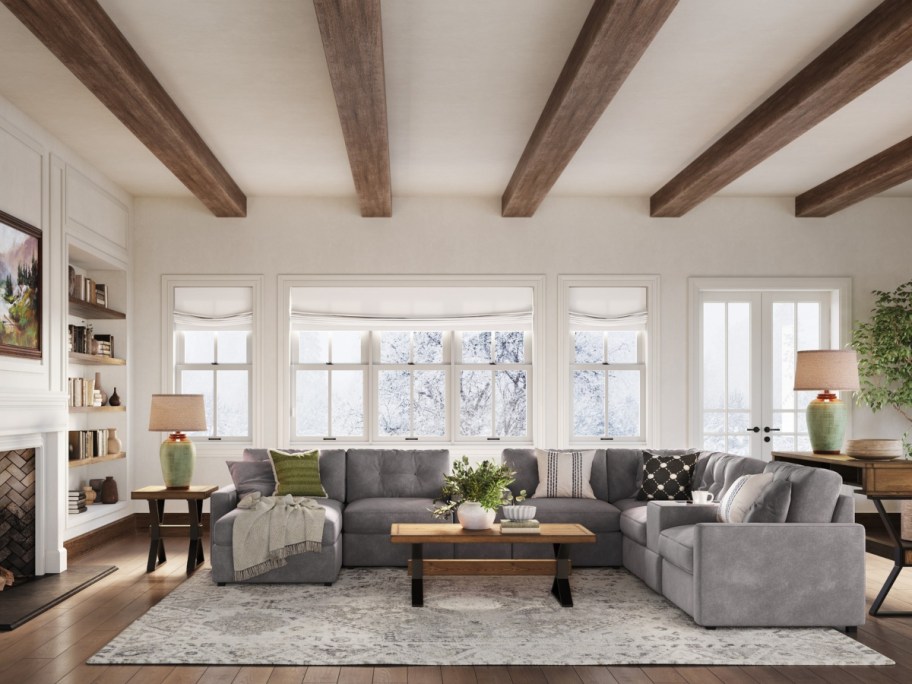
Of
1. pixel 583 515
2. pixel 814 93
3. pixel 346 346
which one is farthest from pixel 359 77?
pixel 346 346

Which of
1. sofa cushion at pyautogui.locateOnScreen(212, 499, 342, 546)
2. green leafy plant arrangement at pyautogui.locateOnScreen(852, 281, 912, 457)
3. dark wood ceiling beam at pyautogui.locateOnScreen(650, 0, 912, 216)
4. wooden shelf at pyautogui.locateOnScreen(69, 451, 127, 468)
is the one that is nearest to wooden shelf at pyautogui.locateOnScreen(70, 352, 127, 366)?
wooden shelf at pyautogui.locateOnScreen(69, 451, 127, 468)

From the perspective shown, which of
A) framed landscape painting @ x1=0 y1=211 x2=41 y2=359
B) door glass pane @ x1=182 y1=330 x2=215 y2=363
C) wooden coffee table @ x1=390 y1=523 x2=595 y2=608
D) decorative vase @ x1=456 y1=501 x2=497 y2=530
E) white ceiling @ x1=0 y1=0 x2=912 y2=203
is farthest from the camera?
door glass pane @ x1=182 y1=330 x2=215 y2=363

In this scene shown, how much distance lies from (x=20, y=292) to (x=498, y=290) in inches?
155

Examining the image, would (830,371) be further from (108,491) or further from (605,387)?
(108,491)

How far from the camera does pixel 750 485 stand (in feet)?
15.5

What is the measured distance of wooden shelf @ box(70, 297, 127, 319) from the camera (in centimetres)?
656

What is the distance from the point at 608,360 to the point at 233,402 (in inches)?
135

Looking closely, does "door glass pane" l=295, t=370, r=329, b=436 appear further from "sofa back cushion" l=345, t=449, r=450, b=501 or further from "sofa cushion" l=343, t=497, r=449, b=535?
"sofa cushion" l=343, t=497, r=449, b=535

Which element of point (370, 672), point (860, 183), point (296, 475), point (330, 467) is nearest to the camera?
point (370, 672)

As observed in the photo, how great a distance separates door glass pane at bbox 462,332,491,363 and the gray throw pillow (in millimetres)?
2285

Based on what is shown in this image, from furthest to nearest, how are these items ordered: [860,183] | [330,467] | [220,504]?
[860,183] → [330,467] → [220,504]

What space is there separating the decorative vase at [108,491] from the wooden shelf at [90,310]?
1.38 m

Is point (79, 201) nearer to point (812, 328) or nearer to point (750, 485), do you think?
point (750, 485)

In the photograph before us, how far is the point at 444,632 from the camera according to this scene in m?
4.30
